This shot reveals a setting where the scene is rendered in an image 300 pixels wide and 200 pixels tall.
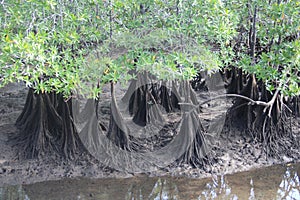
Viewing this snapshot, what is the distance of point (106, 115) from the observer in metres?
8.66

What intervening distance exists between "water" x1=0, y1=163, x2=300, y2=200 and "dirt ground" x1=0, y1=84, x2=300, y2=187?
0.48 ft

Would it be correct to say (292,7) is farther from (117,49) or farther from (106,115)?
(106,115)

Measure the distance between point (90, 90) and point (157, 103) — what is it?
2678 mm

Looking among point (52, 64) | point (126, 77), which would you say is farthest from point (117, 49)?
point (52, 64)

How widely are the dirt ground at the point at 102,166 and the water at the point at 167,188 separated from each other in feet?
0.48

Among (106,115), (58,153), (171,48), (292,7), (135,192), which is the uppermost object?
(292,7)

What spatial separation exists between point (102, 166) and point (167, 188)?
109cm

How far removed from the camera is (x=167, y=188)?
6.82 meters

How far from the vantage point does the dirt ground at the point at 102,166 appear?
7.04 metres

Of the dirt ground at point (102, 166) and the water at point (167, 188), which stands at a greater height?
the dirt ground at point (102, 166)

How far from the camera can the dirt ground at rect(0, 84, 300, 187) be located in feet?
23.1

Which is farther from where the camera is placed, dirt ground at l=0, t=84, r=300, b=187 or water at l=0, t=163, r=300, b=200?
dirt ground at l=0, t=84, r=300, b=187

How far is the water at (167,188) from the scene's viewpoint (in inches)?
259

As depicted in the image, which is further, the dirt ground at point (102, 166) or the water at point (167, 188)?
the dirt ground at point (102, 166)
